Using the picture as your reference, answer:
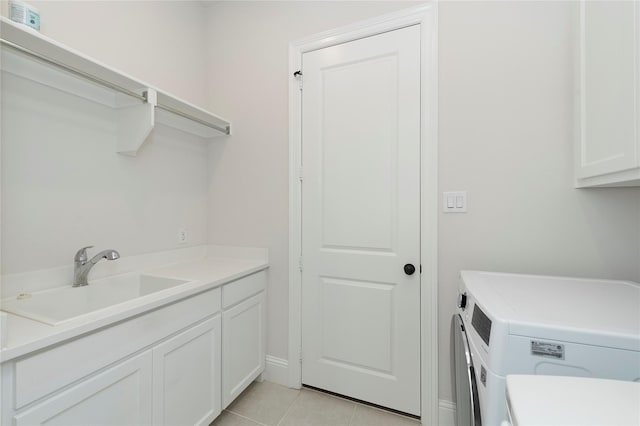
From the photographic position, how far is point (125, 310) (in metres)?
1.02

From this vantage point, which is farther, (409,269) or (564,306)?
(409,269)

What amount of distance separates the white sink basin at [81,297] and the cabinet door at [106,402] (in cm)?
24

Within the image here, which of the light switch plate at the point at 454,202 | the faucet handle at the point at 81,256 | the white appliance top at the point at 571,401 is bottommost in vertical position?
A: the white appliance top at the point at 571,401

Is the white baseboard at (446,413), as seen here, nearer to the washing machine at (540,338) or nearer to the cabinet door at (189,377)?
the washing machine at (540,338)

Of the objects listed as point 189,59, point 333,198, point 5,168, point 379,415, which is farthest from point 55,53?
point 379,415

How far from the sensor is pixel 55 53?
111 cm

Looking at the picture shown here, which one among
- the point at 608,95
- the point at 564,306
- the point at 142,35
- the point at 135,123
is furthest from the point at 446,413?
the point at 142,35

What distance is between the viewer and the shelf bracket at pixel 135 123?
4.80 ft

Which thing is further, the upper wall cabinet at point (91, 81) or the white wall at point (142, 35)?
the white wall at point (142, 35)

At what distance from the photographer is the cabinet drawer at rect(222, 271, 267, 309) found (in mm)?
1571

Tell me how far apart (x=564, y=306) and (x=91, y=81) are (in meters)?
2.19

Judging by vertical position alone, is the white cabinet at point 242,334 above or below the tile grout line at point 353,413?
above

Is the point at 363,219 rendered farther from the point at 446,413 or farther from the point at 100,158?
the point at 100,158

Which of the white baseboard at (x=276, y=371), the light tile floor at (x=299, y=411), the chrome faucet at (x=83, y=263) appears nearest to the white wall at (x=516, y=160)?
the light tile floor at (x=299, y=411)
